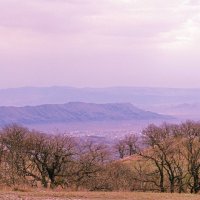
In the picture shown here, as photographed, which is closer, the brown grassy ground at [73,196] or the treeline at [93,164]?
the brown grassy ground at [73,196]

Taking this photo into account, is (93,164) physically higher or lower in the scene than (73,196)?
higher

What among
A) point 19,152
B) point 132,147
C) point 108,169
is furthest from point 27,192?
point 132,147

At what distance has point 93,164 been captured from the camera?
59594 millimetres

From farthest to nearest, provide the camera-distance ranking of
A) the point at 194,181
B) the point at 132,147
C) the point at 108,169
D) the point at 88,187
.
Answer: the point at 132,147 < the point at 108,169 < the point at 194,181 < the point at 88,187

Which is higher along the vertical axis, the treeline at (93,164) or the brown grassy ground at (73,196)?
the treeline at (93,164)

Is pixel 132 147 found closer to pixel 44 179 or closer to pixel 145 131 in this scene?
pixel 145 131

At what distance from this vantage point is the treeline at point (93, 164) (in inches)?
2232

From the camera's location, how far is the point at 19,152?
2340 inches

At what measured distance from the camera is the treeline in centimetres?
5669

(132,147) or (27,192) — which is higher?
(132,147)

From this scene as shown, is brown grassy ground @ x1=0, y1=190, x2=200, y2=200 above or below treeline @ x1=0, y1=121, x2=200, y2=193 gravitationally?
below

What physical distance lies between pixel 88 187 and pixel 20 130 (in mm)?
17579

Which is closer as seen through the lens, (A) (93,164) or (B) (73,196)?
(B) (73,196)

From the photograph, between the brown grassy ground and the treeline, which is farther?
the treeline
